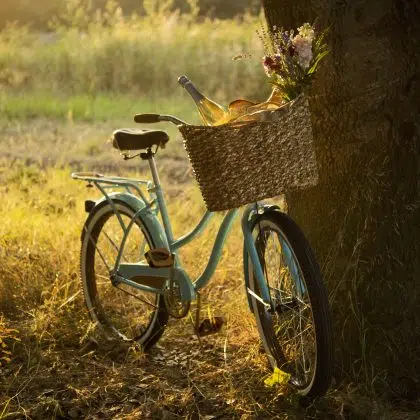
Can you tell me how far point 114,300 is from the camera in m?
5.02

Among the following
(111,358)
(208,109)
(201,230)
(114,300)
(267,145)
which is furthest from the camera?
(114,300)

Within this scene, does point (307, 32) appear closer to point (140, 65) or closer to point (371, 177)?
point (371, 177)

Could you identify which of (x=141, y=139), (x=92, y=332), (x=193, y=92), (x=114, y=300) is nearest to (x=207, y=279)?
(x=141, y=139)

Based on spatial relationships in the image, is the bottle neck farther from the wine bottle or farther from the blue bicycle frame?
the blue bicycle frame

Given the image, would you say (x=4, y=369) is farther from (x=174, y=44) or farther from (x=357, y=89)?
(x=174, y=44)

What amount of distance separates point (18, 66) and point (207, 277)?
8644 millimetres

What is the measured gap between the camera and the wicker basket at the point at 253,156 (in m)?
3.31

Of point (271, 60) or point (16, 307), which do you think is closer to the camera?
point (271, 60)

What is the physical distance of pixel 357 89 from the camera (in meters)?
3.79

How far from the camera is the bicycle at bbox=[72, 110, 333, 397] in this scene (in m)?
3.54

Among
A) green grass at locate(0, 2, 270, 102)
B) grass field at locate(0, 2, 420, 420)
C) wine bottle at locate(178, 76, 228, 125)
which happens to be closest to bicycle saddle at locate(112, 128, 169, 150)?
wine bottle at locate(178, 76, 228, 125)

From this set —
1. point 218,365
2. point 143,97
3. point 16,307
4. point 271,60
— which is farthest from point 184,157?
point 271,60

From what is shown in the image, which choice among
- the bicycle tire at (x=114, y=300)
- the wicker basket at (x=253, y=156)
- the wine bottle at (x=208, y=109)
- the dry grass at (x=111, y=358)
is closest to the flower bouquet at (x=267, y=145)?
the wicker basket at (x=253, y=156)

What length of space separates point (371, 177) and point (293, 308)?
22.3 inches
